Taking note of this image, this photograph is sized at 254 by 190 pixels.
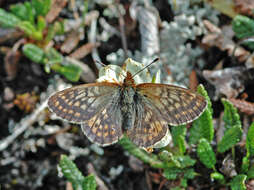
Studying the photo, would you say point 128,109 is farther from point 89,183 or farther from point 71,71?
point 71,71

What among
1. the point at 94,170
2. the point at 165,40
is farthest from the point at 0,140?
the point at 165,40

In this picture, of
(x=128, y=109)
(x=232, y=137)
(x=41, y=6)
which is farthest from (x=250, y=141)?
(x=41, y=6)

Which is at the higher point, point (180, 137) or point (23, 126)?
point (180, 137)

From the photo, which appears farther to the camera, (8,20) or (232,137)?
(8,20)

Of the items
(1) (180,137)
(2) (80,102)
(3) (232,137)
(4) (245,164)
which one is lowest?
(4) (245,164)

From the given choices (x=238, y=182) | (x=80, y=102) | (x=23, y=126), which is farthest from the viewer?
(x=23, y=126)

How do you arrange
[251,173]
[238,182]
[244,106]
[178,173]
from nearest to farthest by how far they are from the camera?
[238,182] → [251,173] → [178,173] → [244,106]
